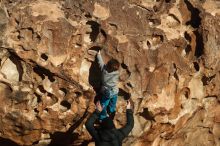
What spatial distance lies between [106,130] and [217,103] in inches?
111

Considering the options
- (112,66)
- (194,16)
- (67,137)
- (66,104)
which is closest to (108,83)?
(112,66)

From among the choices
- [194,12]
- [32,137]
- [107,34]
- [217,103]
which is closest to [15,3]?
[107,34]

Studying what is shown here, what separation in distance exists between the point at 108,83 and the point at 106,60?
452mm

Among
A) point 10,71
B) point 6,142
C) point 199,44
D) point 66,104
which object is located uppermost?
point 199,44

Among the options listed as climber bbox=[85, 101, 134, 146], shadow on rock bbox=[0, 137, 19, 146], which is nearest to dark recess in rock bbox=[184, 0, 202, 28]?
climber bbox=[85, 101, 134, 146]

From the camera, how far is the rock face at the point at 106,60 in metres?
6.90

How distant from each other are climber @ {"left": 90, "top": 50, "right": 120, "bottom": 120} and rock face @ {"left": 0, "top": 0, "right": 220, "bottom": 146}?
0.18 metres

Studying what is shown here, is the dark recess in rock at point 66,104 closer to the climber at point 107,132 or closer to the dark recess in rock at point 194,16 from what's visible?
the climber at point 107,132

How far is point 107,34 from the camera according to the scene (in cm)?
720

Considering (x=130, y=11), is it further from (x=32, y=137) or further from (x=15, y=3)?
(x=32, y=137)

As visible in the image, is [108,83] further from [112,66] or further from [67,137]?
[67,137]

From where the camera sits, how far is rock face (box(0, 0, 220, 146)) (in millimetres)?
6898

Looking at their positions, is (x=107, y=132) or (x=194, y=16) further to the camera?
(x=194, y=16)

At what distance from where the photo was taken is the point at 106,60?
23.9 feet
